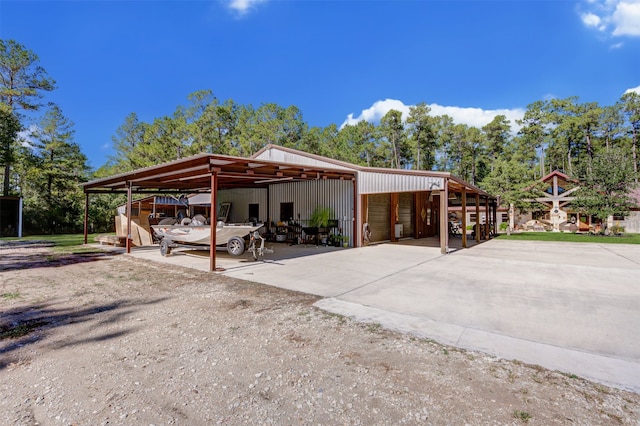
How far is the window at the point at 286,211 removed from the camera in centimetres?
1380

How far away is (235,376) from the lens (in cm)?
240

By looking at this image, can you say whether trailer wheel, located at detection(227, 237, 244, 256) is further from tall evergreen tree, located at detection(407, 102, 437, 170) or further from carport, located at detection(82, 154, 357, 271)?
tall evergreen tree, located at detection(407, 102, 437, 170)

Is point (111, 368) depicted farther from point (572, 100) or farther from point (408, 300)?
point (572, 100)

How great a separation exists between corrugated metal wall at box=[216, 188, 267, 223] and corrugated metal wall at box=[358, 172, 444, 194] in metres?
5.93

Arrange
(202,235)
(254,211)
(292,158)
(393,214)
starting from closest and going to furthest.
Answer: (202,235) < (393,214) < (292,158) < (254,211)

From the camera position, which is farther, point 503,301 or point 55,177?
point 55,177

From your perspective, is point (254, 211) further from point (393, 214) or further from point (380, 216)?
point (393, 214)

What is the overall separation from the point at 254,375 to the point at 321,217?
9.90 metres

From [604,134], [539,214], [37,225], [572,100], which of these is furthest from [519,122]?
[37,225]

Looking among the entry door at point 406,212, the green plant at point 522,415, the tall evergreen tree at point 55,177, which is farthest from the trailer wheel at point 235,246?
the tall evergreen tree at point 55,177

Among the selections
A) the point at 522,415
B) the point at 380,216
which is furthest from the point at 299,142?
the point at 522,415

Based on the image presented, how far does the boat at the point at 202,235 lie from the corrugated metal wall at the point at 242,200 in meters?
5.71

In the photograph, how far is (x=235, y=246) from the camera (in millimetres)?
8242

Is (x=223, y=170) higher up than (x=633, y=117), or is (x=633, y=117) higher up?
(x=633, y=117)
